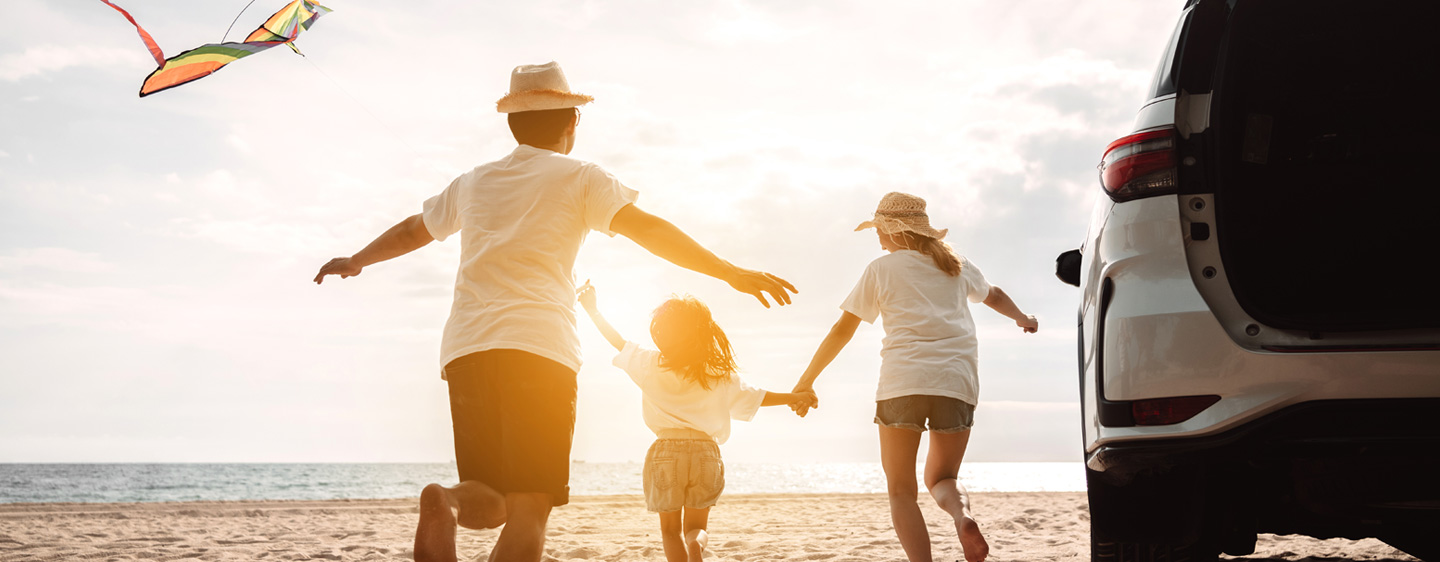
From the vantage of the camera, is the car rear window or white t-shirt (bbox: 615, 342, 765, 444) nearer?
the car rear window

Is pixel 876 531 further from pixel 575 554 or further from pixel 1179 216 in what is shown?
pixel 1179 216

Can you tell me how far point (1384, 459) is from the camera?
2.29 m

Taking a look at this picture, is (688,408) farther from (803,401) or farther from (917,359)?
(917,359)

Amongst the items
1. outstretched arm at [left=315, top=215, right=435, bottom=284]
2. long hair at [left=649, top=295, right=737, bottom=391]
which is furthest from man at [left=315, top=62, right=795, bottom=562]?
long hair at [left=649, top=295, right=737, bottom=391]

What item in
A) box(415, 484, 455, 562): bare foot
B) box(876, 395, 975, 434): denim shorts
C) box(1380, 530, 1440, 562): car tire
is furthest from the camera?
box(876, 395, 975, 434): denim shorts

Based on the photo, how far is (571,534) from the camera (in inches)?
331

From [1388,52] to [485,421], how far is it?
2788 mm

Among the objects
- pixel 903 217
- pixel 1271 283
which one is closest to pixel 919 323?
pixel 903 217

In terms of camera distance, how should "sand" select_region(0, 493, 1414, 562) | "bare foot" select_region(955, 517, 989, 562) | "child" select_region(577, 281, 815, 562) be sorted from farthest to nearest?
"sand" select_region(0, 493, 1414, 562) → "child" select_region(577, 281, 815, 562) → "bare foot" select_region(955, 517, 989, 562)

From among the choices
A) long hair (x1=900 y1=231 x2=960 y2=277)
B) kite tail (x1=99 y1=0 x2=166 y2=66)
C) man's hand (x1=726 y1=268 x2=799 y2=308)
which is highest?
kite tail (x1=99 y1=0 x2=166 y2=66)

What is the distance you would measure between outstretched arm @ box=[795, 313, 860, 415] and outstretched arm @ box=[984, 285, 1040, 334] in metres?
0.87

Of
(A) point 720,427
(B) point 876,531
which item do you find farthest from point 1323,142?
(B) point 876,531

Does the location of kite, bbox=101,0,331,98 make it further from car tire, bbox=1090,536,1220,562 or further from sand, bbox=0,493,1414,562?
car tire, bbox=1090,536,1220,562

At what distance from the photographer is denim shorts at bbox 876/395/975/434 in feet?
14.9
